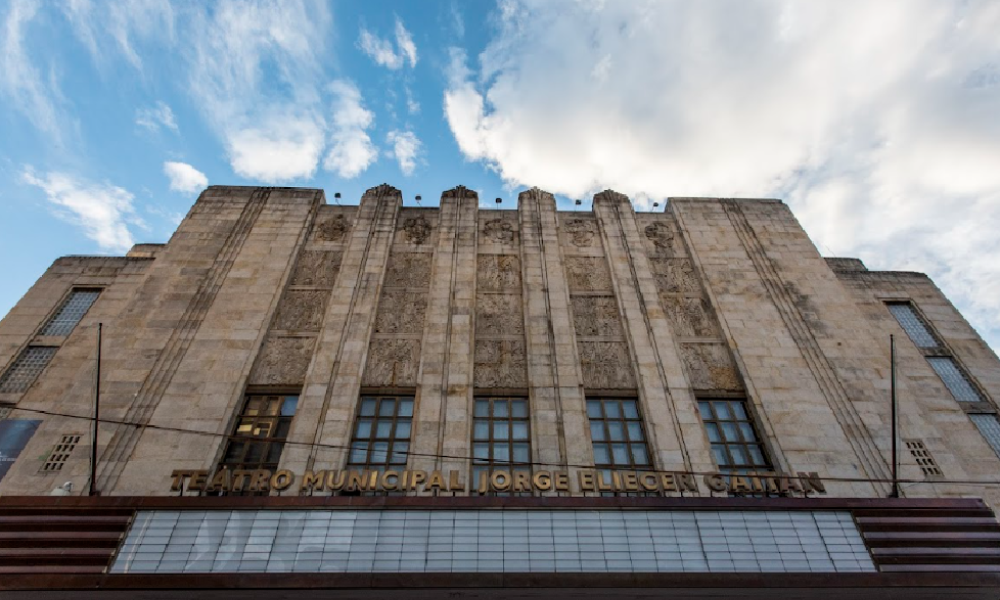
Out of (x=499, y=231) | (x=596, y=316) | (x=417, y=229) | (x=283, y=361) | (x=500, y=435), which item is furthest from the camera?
(x=499, y=231)

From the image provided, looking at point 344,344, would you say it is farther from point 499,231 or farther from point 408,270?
point 499,231

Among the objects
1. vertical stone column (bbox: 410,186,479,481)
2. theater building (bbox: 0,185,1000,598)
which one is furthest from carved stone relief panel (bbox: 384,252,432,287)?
vertical stone column (bbox: 410,186,479,481)

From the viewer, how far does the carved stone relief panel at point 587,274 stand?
20.7 m

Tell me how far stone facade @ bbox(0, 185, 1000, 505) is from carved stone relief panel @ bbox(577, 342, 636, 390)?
77mm

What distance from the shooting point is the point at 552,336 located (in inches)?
728

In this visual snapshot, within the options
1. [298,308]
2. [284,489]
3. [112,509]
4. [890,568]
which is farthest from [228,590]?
[890,568]

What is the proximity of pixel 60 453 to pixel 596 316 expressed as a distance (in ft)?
57.0

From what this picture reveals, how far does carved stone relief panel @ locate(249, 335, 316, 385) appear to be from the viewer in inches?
682

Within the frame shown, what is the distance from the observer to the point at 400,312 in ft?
63.7

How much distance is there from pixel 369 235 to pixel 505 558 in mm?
14664

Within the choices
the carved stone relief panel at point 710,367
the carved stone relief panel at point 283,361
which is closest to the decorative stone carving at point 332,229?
the carved stone relief panel at point 283,361

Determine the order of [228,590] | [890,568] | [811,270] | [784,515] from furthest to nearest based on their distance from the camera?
[811,270] → [784,515] → [890,568] → [228,590]

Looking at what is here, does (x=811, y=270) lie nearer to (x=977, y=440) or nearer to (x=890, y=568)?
(x=977, y=440)

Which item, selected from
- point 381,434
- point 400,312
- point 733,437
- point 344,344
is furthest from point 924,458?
point 344,344
